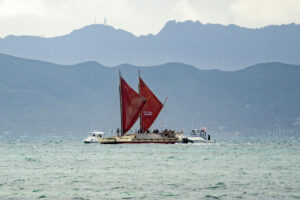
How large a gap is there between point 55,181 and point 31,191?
726cm

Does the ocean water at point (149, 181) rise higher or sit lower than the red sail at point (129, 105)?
lower

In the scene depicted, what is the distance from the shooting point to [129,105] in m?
142

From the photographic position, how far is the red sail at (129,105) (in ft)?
465

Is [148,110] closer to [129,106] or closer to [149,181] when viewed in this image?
[129,106]

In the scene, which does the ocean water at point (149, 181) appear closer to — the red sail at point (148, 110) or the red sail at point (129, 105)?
the red sail at point (129, 105)

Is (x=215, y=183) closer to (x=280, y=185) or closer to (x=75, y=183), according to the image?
(x=280, y=185)

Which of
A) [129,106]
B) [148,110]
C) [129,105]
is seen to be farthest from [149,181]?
[148,110]

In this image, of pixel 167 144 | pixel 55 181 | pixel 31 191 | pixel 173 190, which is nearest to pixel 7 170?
pixel 55 181

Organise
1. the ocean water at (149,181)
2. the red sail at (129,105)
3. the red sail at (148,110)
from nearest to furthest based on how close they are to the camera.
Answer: the ocean water at (149,181) < the red sail at (129,105) < the red sail at (148,110)

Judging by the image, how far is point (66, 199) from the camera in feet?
151

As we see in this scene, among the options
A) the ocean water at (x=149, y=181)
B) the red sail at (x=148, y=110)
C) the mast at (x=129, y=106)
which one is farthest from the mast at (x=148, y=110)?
the ocean water at (x=149, y=181)

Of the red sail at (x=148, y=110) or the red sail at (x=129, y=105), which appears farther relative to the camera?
the red sail at (x=148, y=110)

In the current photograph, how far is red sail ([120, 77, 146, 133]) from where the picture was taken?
465 feet

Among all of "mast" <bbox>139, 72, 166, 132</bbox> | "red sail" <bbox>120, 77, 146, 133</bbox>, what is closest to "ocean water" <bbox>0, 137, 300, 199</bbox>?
"red sail" <bbox>120, 77, 146, 133</bbox>
